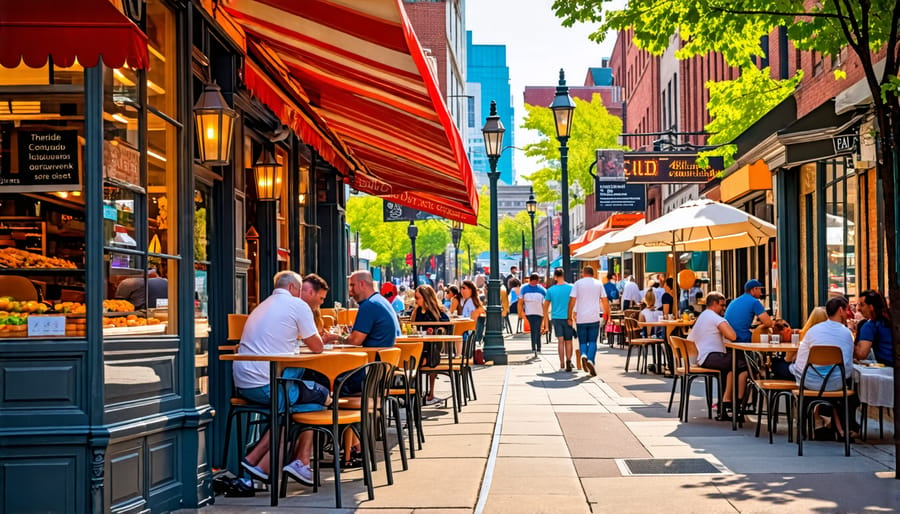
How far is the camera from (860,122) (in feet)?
52.3

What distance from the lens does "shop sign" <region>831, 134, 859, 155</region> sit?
1617 centimetres

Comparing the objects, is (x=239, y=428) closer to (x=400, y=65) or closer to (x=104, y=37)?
(x=400, y=65)

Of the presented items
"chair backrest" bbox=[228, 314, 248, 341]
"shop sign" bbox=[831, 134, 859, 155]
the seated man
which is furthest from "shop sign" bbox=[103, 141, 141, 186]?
"shop sign" bbox=[831, 134, 859, 155]

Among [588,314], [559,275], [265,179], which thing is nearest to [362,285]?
[265,179]

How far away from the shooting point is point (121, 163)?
7.75 m

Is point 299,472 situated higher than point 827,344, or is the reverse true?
point 827,344

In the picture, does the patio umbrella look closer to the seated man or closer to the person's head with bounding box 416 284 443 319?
the person's head with bounding box 416 284 443 319

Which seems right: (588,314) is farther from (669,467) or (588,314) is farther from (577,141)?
(577,141)

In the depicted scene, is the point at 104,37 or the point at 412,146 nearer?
the point at 104,37

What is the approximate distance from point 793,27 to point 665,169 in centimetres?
1488

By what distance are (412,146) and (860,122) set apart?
6515 millimetres

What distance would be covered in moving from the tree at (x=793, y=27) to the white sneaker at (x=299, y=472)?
4.65m

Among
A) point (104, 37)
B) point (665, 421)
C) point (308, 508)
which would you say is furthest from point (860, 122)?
point (104, 37)

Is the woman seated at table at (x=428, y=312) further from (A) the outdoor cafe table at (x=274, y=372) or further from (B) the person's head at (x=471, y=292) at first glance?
(A) the outdoor cafe table at (x=274, y=372)
